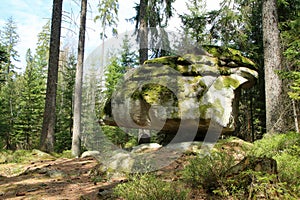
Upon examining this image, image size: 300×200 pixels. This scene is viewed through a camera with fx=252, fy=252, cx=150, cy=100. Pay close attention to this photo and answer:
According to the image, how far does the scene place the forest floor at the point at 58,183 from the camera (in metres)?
3.97

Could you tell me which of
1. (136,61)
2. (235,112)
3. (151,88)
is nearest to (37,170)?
(151,88)

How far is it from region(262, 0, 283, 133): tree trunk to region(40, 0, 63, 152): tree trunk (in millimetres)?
7157

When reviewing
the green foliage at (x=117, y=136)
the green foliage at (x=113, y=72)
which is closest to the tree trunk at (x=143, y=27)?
the green foliage at (x=113, y=72)

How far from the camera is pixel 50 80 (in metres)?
9.27

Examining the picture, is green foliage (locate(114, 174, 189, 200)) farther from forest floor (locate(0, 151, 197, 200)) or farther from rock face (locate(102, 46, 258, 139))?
rock face (locate(102, 46, 258, 139))

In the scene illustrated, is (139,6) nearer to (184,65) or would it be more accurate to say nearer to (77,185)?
(184,65)

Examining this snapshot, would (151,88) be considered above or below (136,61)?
below

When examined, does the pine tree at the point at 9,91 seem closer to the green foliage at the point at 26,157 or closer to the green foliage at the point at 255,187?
the green foliage at the point at 26,157

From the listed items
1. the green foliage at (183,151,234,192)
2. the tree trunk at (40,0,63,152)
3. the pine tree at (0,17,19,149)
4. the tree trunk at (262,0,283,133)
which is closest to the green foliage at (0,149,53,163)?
the tree trunk at (40,0,63,152)

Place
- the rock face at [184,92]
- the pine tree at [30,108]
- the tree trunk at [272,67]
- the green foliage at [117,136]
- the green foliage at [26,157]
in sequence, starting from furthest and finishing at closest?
1. the pine tree at [30,108]
2. the green foliage at [117,136]
3. the green foliage at [26,157]
4. the tree trunk at [272,67]
5. the rock face at [184,92]

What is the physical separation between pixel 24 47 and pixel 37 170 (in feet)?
94.4

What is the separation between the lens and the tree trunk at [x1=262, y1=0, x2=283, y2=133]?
6.98m

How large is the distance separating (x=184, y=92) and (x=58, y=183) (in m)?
3.74

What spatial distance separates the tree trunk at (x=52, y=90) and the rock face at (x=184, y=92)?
2.93 metres
